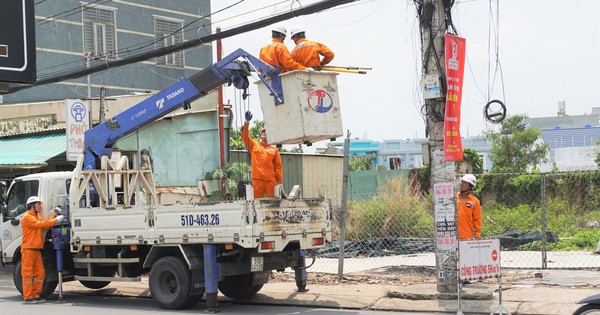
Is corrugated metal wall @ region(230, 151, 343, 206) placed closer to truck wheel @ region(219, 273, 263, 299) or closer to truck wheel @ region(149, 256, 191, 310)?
truck wheel @ region(219, 273, 263, 299)

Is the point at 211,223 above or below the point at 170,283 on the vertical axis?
above

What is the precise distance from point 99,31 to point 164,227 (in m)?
19.4

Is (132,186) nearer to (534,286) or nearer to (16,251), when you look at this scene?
(16,251)

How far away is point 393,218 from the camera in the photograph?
1808 cm

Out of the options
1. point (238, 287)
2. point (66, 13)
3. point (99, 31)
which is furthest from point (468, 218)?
point (99, 31)

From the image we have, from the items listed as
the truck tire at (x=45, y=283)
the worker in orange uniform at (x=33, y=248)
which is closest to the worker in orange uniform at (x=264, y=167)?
the worker in orange uniform at (x=33, y=248)

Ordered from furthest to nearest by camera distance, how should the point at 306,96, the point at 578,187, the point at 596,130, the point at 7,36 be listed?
the point at 596,130 → the point at 578,187 → the point at 306,96 → the point at 7,36

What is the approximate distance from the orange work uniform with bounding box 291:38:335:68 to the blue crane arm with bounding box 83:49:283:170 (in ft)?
1.26

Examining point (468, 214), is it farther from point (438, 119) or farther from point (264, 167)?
point (264, 167)

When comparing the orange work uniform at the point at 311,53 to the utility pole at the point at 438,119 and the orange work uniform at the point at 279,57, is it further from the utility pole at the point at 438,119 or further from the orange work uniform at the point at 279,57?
the utility pole at the point at 438,119

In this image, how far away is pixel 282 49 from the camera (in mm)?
10859

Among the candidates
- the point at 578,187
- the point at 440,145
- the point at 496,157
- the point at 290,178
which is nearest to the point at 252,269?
the point at 440,145

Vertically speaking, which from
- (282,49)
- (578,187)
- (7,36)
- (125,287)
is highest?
(282,49)

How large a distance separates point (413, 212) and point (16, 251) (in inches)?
362
